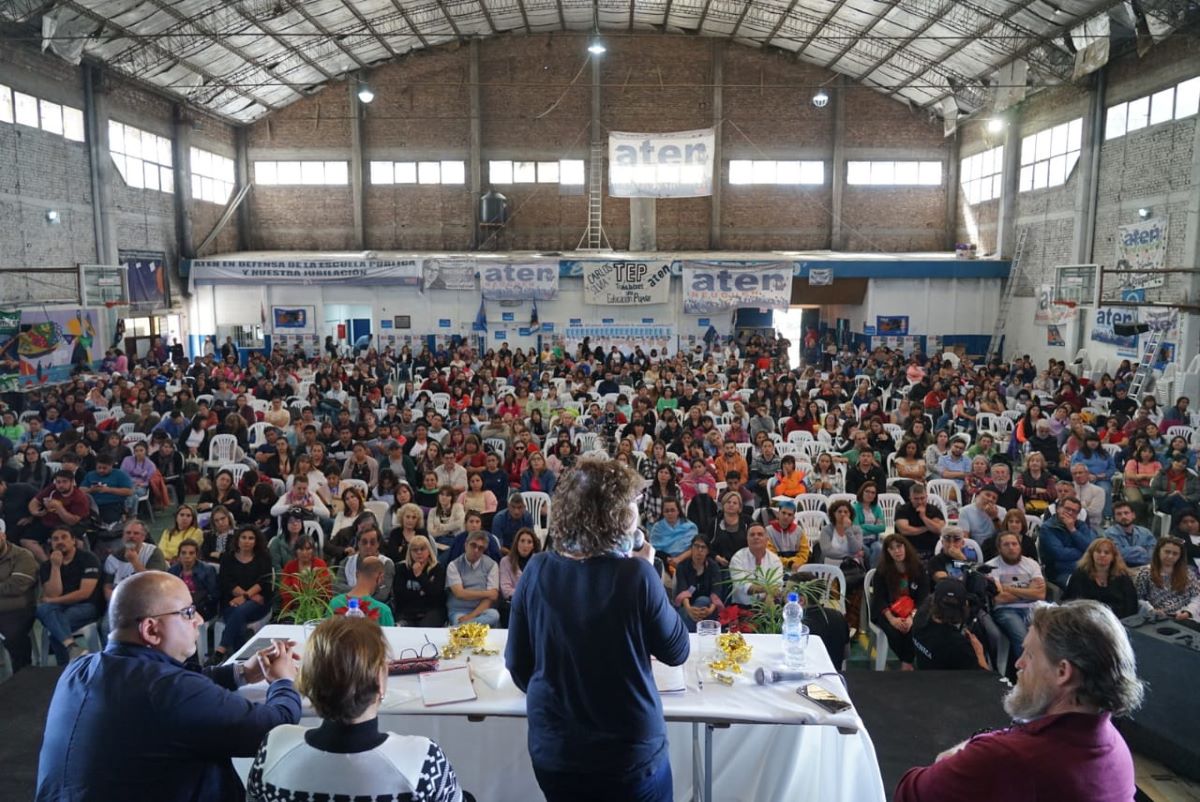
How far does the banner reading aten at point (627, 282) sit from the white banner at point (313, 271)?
12.7ft

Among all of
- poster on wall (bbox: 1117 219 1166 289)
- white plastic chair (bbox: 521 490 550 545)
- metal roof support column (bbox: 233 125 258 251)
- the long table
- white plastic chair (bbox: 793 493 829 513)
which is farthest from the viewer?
metal roof support column (bbox: 233 125 258 251)

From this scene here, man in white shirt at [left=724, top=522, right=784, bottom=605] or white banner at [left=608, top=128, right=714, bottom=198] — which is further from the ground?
white banner at [left=608, top=128, right=714, bottom=198]

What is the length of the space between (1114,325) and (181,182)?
19.4 metres

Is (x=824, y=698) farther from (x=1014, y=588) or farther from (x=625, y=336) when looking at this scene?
(x=625, y=336)

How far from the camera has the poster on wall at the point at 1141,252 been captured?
560 inches

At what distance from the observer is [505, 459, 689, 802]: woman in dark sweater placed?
2104 mm

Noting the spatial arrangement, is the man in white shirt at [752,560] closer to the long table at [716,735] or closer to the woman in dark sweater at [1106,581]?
the long table at [716,735]

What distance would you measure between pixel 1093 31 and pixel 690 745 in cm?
1567

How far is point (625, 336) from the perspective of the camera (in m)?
19.6

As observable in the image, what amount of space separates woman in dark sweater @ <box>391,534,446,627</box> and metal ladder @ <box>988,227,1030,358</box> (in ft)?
56.7

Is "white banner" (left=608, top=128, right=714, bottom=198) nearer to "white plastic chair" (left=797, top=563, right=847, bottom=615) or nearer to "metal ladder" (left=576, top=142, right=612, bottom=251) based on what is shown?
"metal ladder" (left=576, top=142, right=612, bottom=251)

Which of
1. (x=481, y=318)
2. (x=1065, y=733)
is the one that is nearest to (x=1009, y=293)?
(x=481, y=318)

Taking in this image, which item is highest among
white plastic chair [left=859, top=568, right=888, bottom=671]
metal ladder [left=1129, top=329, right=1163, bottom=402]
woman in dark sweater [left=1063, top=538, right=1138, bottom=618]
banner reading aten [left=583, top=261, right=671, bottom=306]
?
banner reading aten [left=583, top=261, right=671, bottom=306]

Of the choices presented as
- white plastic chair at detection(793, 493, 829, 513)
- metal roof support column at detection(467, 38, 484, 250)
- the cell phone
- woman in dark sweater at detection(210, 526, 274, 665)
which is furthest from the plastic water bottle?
metal roof support column at detection(467, 38, 484, 250)
